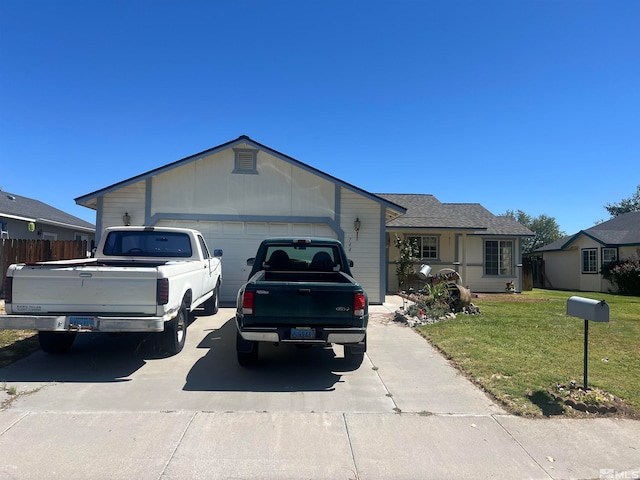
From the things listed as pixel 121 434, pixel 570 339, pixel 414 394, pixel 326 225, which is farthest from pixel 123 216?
pixel 570 339

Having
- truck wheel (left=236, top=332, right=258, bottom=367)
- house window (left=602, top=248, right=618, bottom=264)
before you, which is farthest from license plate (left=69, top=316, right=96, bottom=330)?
house window (left=602, top=248, right=618, bottom=264)

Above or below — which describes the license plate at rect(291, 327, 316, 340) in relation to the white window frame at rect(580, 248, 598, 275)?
below

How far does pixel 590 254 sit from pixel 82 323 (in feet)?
80.6

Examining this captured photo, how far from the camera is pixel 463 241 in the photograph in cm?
1709

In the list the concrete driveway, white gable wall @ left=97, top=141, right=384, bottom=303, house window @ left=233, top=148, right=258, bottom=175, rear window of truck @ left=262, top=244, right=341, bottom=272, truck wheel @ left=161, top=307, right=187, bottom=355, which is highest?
house window @ left=233, top=148, right=258, bottom=175

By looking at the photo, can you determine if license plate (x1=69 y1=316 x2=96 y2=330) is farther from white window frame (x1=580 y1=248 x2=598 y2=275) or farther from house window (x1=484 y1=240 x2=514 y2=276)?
white window frame (x1=580 y1=248 x2=598 y2=275)

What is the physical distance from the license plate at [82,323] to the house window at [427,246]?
13.5 meters

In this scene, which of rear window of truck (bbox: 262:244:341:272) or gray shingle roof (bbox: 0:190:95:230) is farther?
gray shingle roof (bbox: 0:190:95:230)

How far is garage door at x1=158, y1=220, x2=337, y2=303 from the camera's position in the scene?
12.1 metres

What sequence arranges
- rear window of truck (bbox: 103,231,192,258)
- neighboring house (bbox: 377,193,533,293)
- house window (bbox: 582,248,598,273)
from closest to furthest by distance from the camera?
rear window of truck (bbox: 103,231,192,258), neighboring house (bbox: 377,193,533,293), house window (bbox: 582,248,598,273)

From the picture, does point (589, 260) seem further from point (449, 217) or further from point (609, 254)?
point (449, 217)

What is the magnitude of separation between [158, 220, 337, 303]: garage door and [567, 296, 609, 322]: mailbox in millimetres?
7938

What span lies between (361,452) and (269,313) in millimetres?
2171

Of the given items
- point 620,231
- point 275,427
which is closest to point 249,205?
point 275,427
